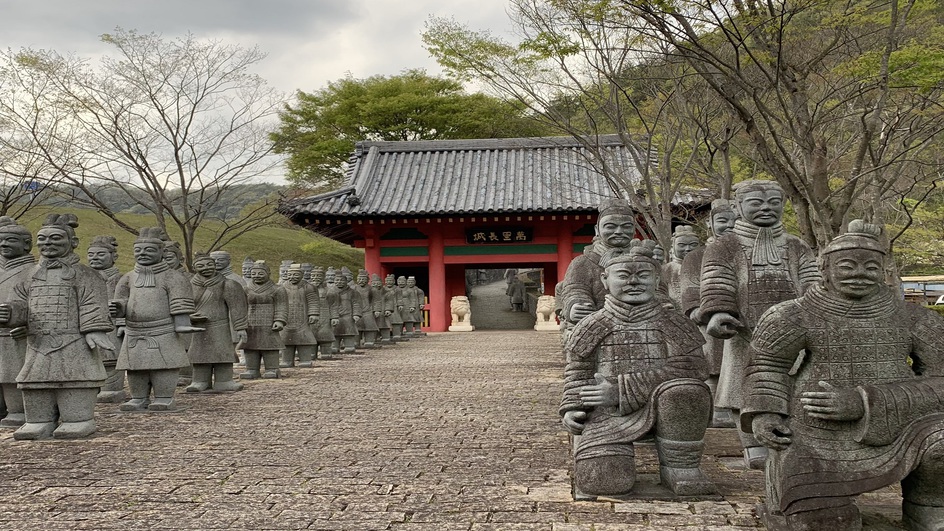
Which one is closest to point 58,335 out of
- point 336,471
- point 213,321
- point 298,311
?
point 213,321

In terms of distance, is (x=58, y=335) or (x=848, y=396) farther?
(x=58, y=335)

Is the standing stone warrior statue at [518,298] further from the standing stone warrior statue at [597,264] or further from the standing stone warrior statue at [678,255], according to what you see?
the standing stone warrior statue at [597,264]

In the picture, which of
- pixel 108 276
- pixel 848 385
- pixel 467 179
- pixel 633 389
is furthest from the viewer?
pixel 467 179

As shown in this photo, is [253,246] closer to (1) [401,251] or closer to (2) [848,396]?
(1) [401,251]

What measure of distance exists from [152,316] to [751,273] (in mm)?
6193

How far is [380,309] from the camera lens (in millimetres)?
Answer: 18859

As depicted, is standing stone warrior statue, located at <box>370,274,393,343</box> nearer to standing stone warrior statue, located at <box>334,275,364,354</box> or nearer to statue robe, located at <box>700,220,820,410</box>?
standing stone warrior statue, located at <box>334,275,364,354</box>

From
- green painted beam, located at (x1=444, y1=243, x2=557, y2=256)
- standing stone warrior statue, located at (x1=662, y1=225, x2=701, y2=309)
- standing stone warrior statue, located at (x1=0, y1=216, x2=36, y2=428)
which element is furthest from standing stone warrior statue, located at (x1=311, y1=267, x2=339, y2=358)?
green painted beam, located at (x1=444, y1=243, x2=557, y2=256)

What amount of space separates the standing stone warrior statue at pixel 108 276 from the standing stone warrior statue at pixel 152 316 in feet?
0.84

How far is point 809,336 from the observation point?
3.84m

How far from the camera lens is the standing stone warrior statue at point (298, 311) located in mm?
13047

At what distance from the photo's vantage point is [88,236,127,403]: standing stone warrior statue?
8.65m

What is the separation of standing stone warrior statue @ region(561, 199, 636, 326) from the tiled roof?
13.3 meters

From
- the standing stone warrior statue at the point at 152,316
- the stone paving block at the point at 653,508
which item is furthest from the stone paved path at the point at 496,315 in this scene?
the stone paving block at the point at 653,508
